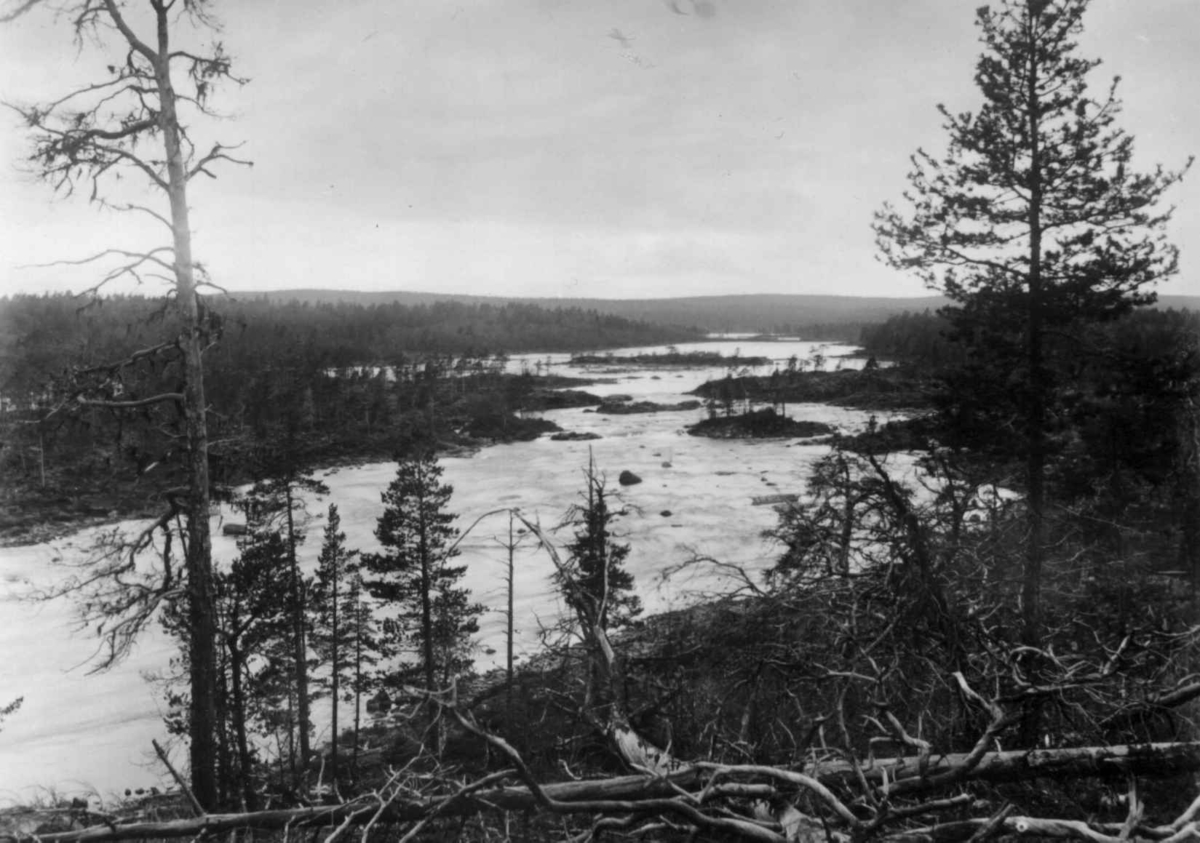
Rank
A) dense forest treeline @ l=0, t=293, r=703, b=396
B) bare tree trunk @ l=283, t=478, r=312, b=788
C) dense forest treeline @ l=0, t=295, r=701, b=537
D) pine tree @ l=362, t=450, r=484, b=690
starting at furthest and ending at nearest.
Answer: dense forest treeline @ l=0, t=293, r=703, b=396
pine tree @ l=362, t=450, r=484, b=690
bare tree trunk @ l=283, t=478, r=312, b=788
dense forest treeline @ l=0, t=295, r=701, b=537

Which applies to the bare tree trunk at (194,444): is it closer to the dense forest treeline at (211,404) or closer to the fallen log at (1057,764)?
the dense forest treeline at (211,404)

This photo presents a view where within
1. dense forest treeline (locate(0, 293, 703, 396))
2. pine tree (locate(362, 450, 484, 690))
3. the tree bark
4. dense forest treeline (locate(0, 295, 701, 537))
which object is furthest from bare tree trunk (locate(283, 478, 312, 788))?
dense forest treeline (locate(0, 293, 703, 396))

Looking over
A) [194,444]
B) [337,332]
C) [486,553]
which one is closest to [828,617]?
[194,444]

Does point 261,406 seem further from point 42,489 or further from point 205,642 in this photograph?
point 205,642

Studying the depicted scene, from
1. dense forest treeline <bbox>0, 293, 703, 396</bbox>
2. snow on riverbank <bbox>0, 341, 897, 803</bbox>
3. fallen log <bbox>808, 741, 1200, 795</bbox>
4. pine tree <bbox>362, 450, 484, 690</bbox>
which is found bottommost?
snow on riverbank <bbox>0, 341, 897, 803</bbox>

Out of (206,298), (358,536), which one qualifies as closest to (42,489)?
(358,536)

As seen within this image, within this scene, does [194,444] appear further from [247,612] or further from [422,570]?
[422,570]

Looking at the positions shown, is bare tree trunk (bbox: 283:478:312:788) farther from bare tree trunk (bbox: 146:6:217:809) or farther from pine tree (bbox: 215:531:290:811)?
bare tree trunk (bbox: 146:6:217:809)
